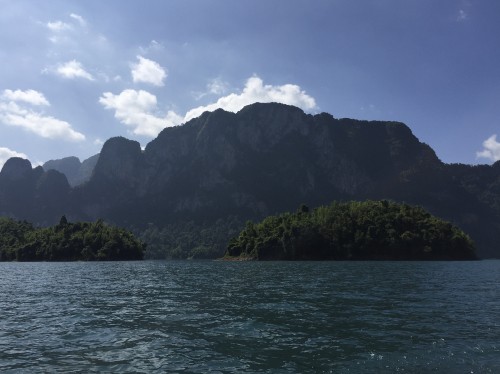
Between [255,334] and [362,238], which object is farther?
[362,238]

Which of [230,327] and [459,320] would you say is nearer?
[230,327]

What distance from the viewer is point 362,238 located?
170m

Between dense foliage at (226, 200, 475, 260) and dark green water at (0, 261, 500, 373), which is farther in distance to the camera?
dense foliage at (226, 200, 475, 260)

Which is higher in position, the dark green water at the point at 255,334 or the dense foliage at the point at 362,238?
the dense foliage at the point at 362,238

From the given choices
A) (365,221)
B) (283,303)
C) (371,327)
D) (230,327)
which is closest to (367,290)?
(283,303)

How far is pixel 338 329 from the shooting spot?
24.2m

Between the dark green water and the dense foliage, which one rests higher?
the dense foliage

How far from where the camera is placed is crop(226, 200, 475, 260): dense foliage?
168 metres

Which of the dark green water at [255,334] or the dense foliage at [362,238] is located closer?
the dark green water at [255,334]

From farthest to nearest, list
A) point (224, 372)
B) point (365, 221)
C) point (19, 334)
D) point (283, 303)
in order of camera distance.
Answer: point (365, 221)
point (283, 303)
point (19, 334)
point (224, 372)

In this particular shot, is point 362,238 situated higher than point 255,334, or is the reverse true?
point 362,238

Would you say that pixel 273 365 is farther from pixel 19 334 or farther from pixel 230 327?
pixel 19 334

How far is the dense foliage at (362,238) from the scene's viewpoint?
16788 centimetres

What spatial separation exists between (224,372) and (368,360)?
637 cm
